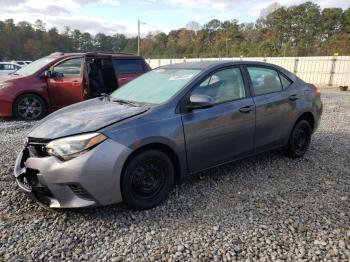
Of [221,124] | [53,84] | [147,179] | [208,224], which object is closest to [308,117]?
[221,124]

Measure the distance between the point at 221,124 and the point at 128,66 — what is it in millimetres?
5346

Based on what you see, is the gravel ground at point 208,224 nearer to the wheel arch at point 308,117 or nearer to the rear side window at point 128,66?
the wheel arch at point 308,117

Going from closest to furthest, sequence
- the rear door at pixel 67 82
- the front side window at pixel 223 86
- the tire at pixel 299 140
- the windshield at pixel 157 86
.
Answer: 1. the windshield at pixel 157 86
2. the front side window at pixel 223 86
3. the tire at pixel 299 140
4. the rear door at pixel 67 82

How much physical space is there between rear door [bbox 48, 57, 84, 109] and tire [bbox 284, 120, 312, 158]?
5011 millimetres

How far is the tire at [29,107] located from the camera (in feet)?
24.0

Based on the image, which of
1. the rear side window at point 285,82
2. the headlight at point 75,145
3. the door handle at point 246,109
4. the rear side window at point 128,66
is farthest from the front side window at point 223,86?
the rear side window at point 128,66

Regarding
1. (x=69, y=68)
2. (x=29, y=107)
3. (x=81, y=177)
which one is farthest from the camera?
(x=69, y=68)

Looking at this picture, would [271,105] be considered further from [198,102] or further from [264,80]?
[198,102]

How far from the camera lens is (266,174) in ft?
13.8

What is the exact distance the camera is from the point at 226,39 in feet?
181

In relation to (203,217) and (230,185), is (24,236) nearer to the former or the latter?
(203,217)

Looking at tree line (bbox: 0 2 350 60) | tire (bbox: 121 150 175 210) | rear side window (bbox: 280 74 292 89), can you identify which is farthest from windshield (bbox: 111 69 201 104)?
tree line (bbox: 0 2 350 60)

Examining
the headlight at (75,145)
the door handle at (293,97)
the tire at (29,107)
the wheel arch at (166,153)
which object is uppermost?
the door handle at (293,97)

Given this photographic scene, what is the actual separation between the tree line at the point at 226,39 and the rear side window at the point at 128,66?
87.6 feet
